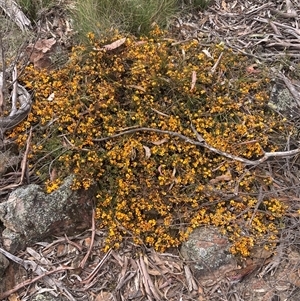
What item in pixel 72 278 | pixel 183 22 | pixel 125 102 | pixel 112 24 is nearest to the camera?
pixel 72 278

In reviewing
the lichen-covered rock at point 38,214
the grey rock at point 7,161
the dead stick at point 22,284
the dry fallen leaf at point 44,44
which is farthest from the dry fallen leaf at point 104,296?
the dry fallen leaf at point 44,44

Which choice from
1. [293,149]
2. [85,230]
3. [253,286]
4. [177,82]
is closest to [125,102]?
[177,82]

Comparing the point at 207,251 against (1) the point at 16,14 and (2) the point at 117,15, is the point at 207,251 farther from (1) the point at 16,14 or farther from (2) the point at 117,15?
(1) the point at 16,14

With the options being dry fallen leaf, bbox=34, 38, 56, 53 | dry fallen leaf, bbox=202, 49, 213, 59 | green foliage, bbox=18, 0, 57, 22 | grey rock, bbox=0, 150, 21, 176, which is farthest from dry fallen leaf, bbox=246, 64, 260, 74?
grey rock, bbox=0, 150, 21, 176

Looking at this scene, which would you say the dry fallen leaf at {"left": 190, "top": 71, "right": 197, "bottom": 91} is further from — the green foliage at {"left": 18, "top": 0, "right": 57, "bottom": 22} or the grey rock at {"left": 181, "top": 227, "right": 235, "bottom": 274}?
the green foliage at {"left": 18, "top": 0, "right": 57, "bottom": 22}

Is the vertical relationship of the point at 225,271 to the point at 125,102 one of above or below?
below

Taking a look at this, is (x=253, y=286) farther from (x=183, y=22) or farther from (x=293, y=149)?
(x=183, y=22)
